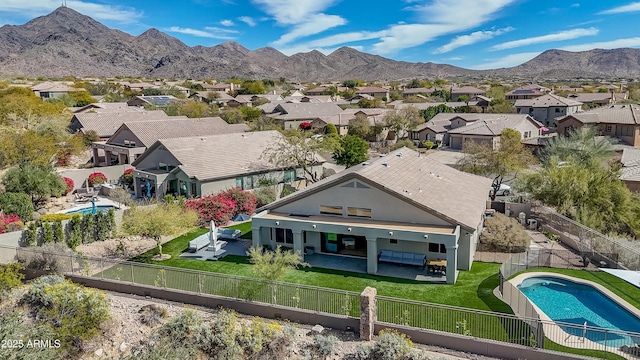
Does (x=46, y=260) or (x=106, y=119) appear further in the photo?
(x=106, y=119)

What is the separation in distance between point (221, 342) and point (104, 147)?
132 feet

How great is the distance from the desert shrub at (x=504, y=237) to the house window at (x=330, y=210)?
8696 mm

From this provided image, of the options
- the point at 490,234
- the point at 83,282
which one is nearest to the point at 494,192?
the point at 490,234

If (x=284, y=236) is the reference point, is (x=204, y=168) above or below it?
above

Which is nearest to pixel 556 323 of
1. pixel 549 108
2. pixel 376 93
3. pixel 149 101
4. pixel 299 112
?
pixel 299 112

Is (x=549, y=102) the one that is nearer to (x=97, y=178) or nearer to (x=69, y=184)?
(x=97, y=178)

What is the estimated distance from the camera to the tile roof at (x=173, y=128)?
49316mm

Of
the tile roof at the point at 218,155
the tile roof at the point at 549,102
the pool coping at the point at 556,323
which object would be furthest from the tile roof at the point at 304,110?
the pool coping at the point at 556,323

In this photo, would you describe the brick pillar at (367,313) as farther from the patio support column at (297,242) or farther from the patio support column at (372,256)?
the patio support column at (297,242)

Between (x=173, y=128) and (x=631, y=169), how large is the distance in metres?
45.8

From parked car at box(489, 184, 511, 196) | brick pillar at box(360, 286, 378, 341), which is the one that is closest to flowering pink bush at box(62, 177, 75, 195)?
brick pillar at box(360, 286, 378, 341)

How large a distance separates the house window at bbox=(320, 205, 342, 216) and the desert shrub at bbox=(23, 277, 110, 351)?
1139cm

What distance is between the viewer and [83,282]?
69.5 feet

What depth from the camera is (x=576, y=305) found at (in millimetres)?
19484
